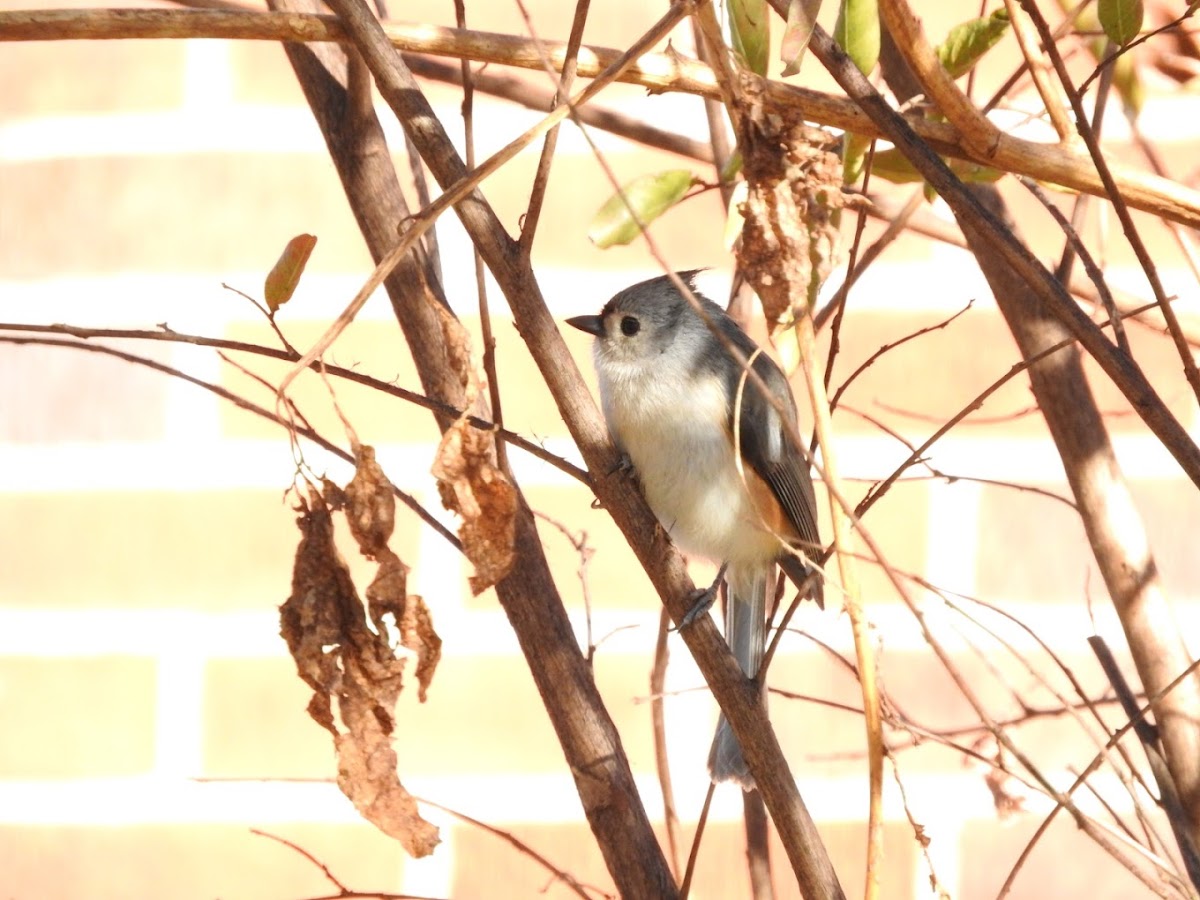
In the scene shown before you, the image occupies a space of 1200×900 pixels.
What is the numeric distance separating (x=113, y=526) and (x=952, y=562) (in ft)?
2.89

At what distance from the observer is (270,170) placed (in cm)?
143

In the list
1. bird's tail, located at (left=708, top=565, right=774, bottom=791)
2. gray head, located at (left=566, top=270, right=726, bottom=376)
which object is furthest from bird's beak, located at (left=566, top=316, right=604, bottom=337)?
bird's tail, located at (left=708, top=565, right=774, bottom=791)

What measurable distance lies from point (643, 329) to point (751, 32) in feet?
2.57

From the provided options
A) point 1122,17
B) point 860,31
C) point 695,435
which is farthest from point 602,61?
point 695,435

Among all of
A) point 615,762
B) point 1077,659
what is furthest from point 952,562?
point 615,762

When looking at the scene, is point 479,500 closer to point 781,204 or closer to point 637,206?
point 781,204

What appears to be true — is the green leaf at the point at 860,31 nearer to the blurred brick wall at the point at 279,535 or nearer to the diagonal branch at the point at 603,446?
the diagonal branch at the point at 603,446

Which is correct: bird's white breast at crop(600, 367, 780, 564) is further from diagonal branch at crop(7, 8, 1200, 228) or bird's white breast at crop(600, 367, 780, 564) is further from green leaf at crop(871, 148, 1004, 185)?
diagonal branch at crop(7, 8, 1200, 228)

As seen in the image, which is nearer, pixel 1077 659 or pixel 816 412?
pixel 816 412

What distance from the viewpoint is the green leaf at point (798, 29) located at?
1.79 feet

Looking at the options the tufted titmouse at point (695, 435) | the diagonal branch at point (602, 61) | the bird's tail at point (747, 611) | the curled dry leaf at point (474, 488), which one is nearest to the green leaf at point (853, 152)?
the diagonal branch at point (602, 61)

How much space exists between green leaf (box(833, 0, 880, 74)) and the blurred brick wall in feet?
2.16

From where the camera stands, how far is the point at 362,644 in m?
0.55

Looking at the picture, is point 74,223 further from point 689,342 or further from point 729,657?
point 729,657
